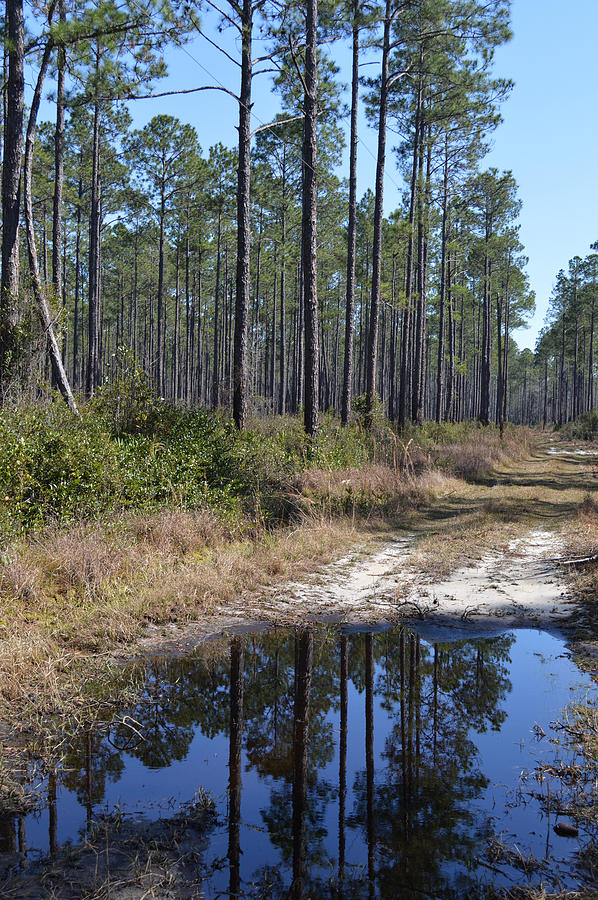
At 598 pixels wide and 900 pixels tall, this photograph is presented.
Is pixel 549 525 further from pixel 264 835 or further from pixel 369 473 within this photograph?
pixel 264 835

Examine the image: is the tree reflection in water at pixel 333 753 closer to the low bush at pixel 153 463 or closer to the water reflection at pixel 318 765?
the water reflection at pixel 318 765

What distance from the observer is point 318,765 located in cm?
351

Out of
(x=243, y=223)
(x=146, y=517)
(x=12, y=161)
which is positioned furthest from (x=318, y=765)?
(x=243, y=223)

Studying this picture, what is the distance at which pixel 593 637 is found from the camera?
18.2 ft

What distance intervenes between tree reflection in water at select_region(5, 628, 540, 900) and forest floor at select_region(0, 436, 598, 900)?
37 centimetres

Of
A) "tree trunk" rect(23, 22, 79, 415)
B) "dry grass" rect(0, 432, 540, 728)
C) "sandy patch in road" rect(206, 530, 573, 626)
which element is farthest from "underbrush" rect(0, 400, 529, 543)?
"sandy patch in road" rect(206, 530, 573, 626)

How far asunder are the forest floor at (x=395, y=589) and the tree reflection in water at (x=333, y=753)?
0.37m

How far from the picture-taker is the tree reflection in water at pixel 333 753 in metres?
2.66

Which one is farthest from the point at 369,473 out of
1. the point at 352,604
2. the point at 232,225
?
the point at 232,225

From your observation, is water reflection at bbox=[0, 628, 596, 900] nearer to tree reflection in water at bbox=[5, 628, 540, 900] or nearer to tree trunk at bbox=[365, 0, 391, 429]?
tree reflection in water at bbox=[5, 628, 540, 900]

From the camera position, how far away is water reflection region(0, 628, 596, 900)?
267 centimetres

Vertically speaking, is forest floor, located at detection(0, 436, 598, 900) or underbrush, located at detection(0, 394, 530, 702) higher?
underbrush, located at detection(0, 394, 530, 702)

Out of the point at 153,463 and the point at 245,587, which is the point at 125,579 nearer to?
the point at 245,587

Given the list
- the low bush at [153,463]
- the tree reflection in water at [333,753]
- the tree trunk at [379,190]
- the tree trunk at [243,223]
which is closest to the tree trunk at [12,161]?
the low bush at [153,463]
